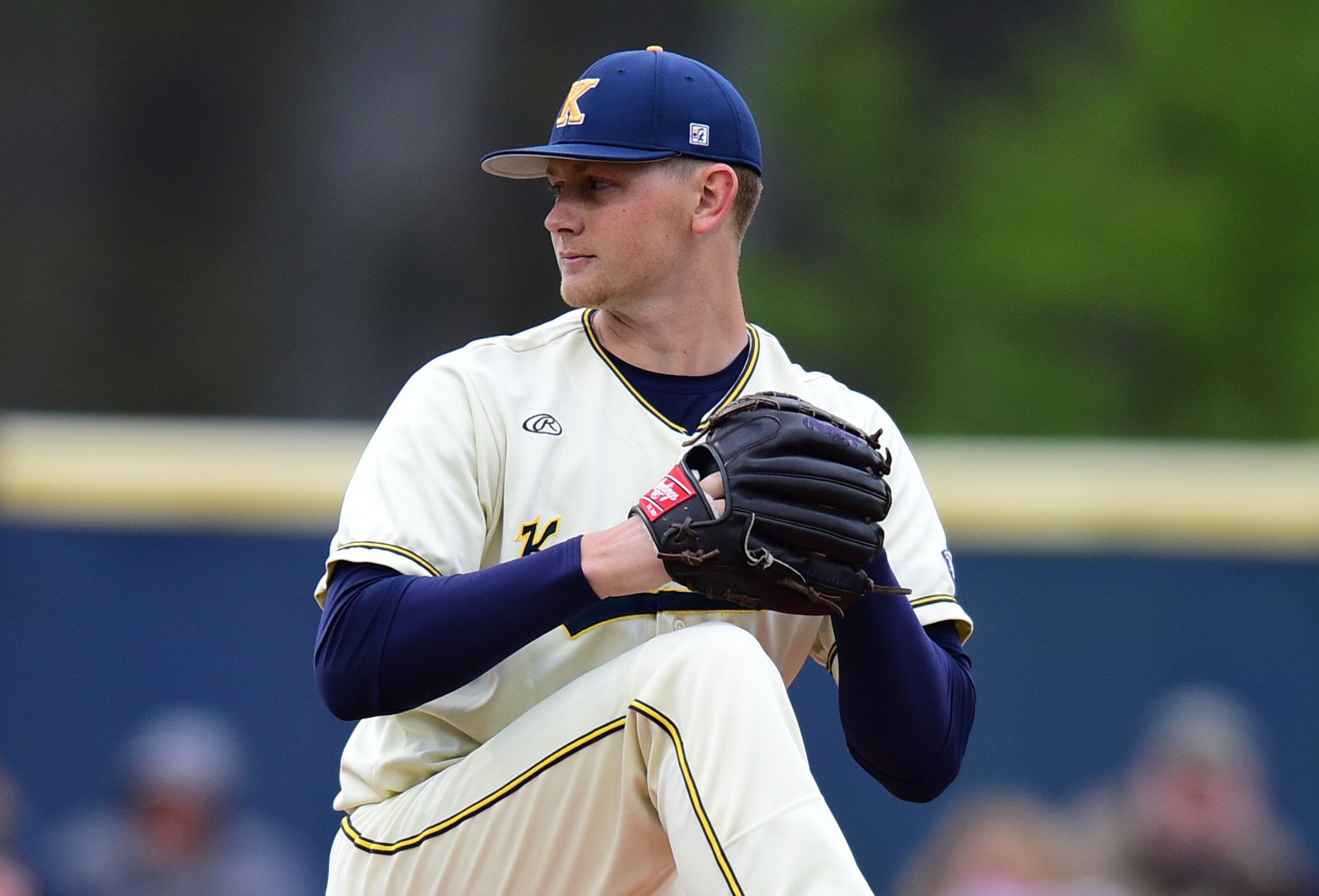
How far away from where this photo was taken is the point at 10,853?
591 centimetres

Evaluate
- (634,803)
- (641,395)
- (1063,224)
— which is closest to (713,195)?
(641,395)

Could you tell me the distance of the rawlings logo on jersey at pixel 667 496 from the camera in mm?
2572

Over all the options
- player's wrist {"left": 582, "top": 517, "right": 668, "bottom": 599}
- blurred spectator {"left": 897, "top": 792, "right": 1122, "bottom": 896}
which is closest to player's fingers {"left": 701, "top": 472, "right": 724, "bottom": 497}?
player's wrist {"left": 582, "top": 517, "right": 668, "bottom": 599}

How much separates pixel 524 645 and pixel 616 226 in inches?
28.7

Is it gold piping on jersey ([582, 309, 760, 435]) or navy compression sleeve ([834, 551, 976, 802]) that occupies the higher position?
gold piping on jersey ([582, 309, 760, 435])

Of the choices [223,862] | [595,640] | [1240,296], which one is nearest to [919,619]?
[595,640]

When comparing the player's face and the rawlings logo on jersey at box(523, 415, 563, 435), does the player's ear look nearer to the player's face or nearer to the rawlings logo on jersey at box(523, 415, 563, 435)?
the player's face

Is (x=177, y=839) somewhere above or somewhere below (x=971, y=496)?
below

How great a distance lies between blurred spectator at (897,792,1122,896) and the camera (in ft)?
18.1

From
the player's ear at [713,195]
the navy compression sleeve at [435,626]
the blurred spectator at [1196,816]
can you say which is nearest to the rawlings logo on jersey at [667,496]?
the navy compression sleeve at [435,626]

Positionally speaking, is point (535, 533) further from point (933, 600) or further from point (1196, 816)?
point (1196, 816)

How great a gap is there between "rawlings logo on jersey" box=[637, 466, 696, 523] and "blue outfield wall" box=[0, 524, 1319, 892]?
12.9ft

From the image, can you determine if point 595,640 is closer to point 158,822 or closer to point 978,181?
point 158,822

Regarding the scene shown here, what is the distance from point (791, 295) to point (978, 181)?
140 centimetres
